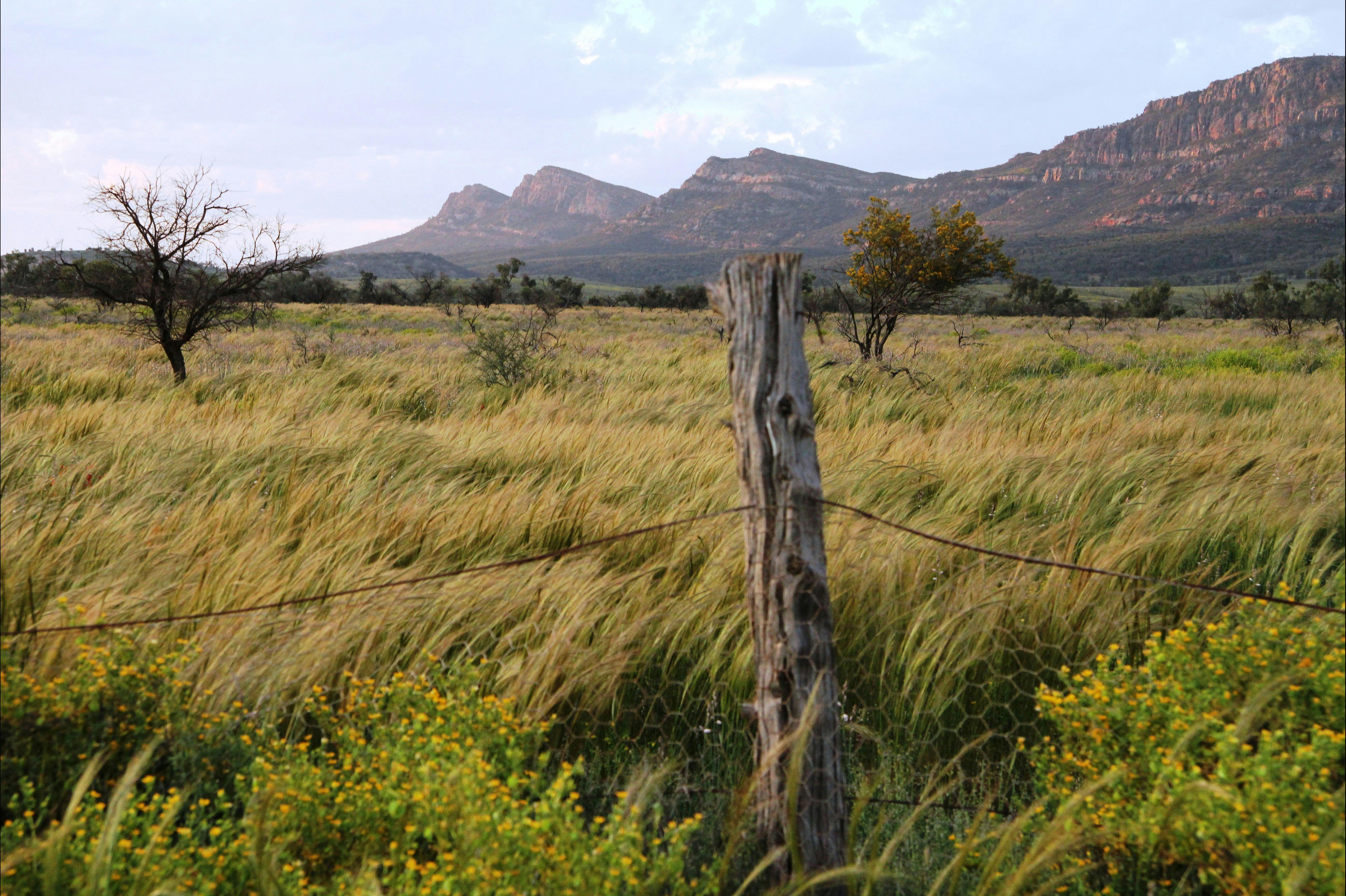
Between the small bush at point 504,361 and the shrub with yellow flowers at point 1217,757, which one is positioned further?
the small bush at point 504,361

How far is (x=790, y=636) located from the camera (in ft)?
6.35

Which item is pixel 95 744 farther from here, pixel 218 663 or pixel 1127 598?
pixel 1127 598

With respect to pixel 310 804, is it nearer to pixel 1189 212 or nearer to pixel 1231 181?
pixel 1189 212

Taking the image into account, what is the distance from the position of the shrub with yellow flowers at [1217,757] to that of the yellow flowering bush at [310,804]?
42.7 inches

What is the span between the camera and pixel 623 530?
3797 mm

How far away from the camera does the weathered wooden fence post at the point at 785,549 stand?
1.87 meters

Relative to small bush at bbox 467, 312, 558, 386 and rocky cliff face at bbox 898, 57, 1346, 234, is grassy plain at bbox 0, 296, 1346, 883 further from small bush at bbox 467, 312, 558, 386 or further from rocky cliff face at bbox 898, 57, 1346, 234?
rocky cliff face at bbox 898, 57, 1346, 234

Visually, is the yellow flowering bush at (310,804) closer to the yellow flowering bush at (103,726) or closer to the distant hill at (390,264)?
the yellow flowering bush at (103,726)

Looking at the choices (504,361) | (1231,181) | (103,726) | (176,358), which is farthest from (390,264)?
(103,726)

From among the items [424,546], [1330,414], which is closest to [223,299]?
[424,546]

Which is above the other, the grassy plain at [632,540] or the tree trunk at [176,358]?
the tree trunk at [176,358]

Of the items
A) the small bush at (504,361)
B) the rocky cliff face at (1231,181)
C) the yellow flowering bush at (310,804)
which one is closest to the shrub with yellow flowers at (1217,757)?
the yellow flowering bush at (310,804)

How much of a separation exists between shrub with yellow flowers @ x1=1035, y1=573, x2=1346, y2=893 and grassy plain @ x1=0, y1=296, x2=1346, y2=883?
0.46 metres

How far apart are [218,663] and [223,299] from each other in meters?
8.20
